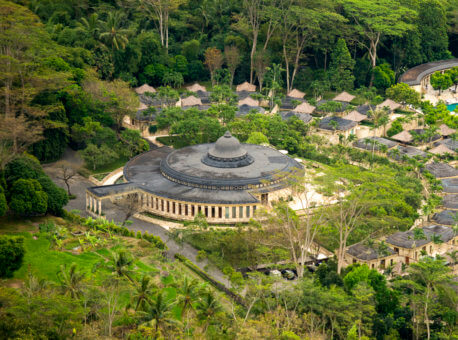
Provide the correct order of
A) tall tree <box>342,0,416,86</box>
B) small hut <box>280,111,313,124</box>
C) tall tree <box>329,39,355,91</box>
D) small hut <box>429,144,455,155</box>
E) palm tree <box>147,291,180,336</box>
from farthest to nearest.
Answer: tall tree <box>329,39,355,91</box> → tall tree <box>342,0,416,86</box> → small hut <box>280,111,313,124</box> → small hut <box>429,144,455,155</box> → palm tree <box>147,291,180,336</box>

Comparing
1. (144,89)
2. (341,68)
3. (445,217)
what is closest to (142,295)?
(445,217)

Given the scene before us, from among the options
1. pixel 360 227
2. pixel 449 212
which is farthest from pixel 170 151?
pixel 449 212

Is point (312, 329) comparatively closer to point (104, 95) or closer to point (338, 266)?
point (338, 266)

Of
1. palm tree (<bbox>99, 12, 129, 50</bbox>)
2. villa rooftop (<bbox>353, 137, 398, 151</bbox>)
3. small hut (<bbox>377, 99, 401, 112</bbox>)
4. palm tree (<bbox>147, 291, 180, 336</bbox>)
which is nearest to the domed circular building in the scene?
villa rooftop (<bbox>353, 137, 398, 151</bbox>)

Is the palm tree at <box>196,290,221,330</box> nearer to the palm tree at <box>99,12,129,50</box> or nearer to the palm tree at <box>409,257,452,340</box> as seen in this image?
the palm tree at <box>409,257,452,340</box>

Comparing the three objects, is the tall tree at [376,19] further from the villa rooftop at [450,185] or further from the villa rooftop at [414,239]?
the villa rooftop at [414,239]

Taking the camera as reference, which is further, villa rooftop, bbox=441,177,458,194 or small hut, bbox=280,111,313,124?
small hut, bbox=280,111,313,124

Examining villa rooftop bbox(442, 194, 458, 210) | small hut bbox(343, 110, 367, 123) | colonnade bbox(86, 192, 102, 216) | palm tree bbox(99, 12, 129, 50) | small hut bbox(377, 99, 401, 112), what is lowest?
colonnade bbox(86, 192, 102, 216)

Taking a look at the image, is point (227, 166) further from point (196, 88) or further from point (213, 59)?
point (213, 59)
